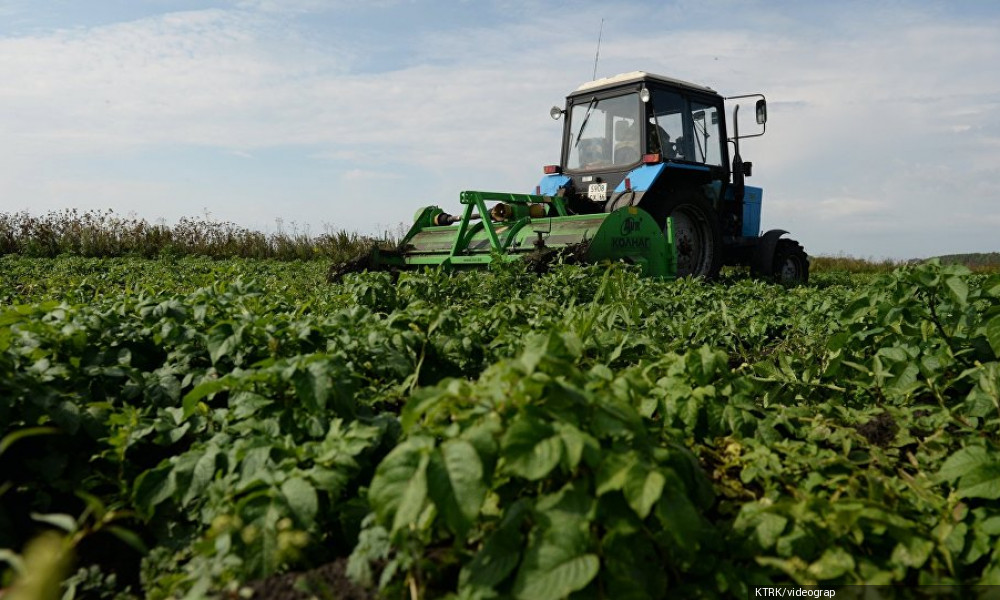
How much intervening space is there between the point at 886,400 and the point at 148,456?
283 centimetres

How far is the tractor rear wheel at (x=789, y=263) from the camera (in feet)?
35.2

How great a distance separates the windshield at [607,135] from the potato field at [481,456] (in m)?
6.02

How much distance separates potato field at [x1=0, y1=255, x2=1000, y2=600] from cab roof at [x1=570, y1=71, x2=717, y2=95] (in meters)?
6.20

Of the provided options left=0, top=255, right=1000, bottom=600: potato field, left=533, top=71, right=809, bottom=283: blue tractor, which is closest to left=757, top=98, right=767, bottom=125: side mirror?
left=533, top=71, right=809, bottom=283: blue tractor

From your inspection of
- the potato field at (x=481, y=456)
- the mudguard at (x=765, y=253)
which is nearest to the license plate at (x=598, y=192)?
the mudguard at (x=765, y=253)

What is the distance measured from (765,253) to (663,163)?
9.08 feet

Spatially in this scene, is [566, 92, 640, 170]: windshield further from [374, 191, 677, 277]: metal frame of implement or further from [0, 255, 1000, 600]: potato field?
[0, 255, 1000, 600]: potato field

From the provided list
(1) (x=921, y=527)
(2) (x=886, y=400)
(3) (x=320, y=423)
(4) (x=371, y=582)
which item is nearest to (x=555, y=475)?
(4) (x=371, y=582)

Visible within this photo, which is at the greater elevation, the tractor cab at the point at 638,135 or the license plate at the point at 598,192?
the tractor cab at the point at 638,135

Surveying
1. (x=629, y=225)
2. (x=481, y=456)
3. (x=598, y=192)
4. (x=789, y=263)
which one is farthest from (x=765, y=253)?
(x=481, y=456)

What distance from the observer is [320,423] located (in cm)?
209

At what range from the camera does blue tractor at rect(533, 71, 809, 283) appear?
873 cm

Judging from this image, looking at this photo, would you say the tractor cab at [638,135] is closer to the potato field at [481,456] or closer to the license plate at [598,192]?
the license plate at [598,192]

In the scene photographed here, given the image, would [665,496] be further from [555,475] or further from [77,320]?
[77,320]
